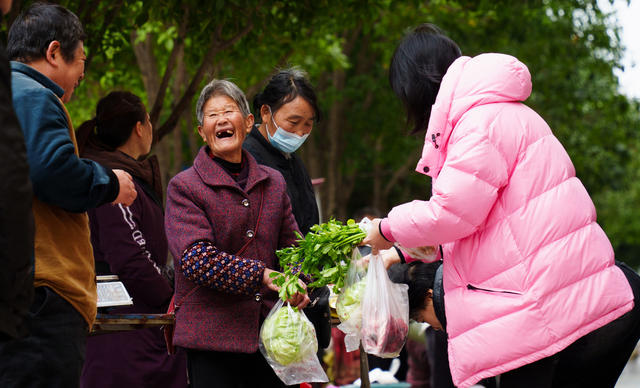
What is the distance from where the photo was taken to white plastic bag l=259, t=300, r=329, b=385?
3.93m

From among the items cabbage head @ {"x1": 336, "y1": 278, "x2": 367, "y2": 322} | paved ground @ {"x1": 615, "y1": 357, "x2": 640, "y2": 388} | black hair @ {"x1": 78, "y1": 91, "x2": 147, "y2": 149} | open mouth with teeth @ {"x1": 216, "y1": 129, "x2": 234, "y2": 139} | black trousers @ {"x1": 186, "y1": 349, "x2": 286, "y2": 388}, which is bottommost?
paved ground @ {"x1": 615, "y1": 357, "x2": 640, "y2": 388}

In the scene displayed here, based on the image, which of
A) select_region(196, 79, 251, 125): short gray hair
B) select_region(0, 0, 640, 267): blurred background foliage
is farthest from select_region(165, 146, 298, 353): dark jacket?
select_region(0, 0, 640, 267): blurred background foliage

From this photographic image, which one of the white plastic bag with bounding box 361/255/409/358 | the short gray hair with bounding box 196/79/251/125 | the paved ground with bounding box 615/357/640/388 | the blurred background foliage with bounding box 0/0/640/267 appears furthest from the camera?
the paved ground with bounding box 615/357/640/388

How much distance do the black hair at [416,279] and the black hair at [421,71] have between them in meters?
1.30

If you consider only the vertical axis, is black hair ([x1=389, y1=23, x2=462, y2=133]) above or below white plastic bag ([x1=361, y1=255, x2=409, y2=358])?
above

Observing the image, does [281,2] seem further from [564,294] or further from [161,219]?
[564,294]

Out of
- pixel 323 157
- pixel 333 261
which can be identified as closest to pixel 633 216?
pixel 323 157

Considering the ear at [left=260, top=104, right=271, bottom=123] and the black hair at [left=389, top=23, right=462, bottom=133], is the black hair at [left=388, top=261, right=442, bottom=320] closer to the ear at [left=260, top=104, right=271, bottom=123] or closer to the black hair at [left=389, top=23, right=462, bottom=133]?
the ear at [left=260, top=104, right=271, bottom=123]

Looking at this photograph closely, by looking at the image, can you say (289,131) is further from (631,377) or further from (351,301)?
(631,377)

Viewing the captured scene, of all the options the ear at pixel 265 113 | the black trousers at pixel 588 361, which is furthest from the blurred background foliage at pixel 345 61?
the black trousers at pixel 588 361

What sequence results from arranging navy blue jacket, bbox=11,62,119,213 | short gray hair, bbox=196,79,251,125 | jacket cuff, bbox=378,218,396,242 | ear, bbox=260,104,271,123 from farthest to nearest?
ear, bbox=260,104,271,123
short gray hair, bbox=196,79,251,125
jacket cuff, bbox=378,218,396,242
navy blue jacket, bbox=11,62,119,213

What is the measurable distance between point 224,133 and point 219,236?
0.56 meters

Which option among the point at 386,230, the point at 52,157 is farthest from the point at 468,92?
the point at 52,157

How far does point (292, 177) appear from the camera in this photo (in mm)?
4992
